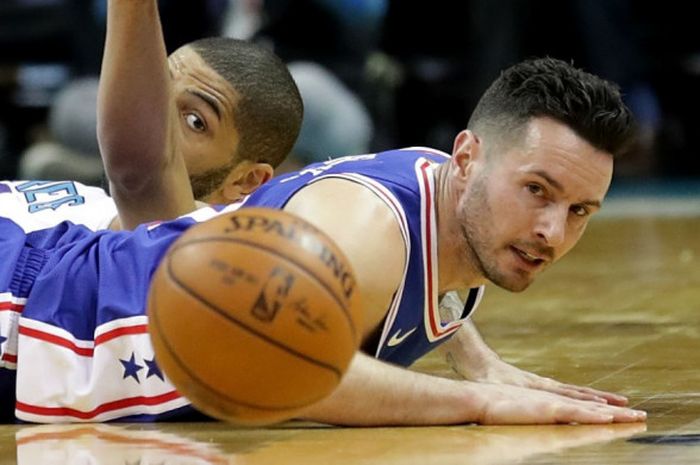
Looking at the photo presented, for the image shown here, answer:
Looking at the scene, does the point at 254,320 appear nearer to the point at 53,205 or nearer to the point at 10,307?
the point at 10,307

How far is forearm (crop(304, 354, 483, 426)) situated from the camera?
3.45 meters

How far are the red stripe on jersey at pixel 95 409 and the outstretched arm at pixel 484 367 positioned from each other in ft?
2.70

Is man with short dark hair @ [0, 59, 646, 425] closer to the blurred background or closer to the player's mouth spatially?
the player's mouth

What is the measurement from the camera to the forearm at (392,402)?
3445mm

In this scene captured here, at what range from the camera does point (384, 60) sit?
1098 cm

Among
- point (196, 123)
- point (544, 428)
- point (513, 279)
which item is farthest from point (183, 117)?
point (544, 428)

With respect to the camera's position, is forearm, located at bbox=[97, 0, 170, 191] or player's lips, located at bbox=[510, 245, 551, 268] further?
forearm, located at bbox=[97, 0, 170, 191]

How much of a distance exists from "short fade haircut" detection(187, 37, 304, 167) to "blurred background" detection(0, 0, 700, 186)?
4.10 m

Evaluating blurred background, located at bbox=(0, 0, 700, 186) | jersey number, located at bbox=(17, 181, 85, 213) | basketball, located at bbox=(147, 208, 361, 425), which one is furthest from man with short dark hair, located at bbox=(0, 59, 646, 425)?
blurred background, located at bbox=(0, 0, 700, 186)

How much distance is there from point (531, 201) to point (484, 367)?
699 millimetres

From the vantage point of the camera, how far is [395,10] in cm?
1177

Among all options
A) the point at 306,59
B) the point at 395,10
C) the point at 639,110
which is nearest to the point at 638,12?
the point at 639,110

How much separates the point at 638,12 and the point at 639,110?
0.89 m

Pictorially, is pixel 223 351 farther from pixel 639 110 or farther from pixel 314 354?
pixel 639 110
